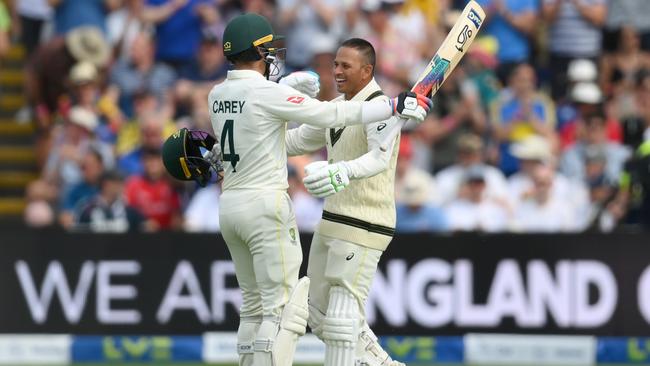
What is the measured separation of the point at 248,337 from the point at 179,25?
637cm

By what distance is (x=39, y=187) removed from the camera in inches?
490

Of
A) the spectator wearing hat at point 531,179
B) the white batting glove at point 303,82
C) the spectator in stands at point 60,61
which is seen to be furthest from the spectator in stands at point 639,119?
the white batting glove at point 303,82

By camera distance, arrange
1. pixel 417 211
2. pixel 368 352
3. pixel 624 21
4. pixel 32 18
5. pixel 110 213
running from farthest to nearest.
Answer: pixel 32 18 < pixel 624 21 < pixel 110 213 < pixel 417 211 < pixel 368 352

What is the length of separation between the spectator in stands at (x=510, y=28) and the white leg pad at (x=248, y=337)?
6.11 meters

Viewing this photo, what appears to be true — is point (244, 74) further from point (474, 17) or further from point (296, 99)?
point (474, 17)

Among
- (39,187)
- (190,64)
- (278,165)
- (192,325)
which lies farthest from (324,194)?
(190,64)

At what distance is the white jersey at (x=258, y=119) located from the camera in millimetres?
7656

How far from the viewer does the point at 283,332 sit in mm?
7707

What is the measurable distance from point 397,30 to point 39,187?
343cm

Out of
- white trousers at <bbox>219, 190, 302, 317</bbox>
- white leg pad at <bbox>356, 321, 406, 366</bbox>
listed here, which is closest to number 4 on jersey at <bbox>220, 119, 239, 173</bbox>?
white trousers at <bbox>219, 190, 302, 317</bbox>

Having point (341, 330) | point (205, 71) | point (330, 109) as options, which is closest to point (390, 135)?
point (330, 109)

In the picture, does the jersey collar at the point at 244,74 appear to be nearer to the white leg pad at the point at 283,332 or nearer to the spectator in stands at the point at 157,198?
the white leg pad at the point at 283,332

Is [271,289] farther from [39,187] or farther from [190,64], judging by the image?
[190,64]

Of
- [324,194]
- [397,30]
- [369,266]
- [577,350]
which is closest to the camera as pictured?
[324,194]
